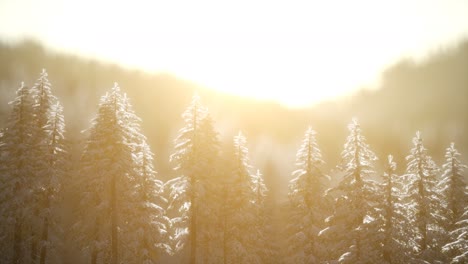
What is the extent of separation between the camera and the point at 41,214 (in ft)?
96.8

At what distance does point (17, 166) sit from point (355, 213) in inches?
980

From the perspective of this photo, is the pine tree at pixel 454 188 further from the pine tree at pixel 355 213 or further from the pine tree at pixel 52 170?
the pine tree at pixel 52 170

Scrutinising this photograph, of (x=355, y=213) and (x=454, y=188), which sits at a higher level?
(x=454, y=188)

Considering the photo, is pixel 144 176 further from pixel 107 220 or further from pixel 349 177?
pixel 349 177

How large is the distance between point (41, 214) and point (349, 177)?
2262 centimetres

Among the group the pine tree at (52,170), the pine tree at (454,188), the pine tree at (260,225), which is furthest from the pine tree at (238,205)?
the pine tree at (454,188)

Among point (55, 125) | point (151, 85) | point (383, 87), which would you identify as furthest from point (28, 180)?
point (383, 87)

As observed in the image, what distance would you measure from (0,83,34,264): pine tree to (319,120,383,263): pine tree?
2248 centimetres

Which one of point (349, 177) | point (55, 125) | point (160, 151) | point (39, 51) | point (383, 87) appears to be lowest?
point (349, 177)

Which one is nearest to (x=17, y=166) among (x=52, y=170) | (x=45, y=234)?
(x=52, y=170)

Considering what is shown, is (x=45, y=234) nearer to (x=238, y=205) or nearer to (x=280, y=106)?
(x=238, y=205)

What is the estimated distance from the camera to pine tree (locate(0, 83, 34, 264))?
97.3 ft

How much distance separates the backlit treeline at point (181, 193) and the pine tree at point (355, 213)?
0.22 ft

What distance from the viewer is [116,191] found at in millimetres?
28672
